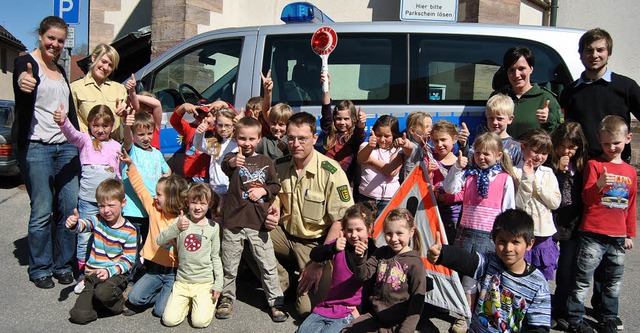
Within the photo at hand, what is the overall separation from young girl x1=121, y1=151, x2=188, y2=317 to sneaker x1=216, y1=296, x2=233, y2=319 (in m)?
0.40

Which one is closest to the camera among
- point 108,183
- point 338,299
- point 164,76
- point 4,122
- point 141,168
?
point 338,299

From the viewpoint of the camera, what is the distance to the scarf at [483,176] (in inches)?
144

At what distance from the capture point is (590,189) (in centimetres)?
377

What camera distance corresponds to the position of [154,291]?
4062 millimetres

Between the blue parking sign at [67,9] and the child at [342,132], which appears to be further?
the blue parking sign at [67,9]

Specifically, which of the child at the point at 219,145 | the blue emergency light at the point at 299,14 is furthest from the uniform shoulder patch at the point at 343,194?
the blue emergency light at the point at 299,14

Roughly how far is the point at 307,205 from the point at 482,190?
1219 mm

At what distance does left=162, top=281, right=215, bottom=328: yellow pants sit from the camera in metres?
3.76

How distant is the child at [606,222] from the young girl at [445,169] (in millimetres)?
861

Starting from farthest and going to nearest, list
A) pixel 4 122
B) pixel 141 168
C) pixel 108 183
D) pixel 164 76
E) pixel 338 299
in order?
pixel 4 122 → pixel 164 76 → pixel 141 168 → pixel 108 183 → pixel 338 299

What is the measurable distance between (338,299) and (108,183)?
72.6 inches

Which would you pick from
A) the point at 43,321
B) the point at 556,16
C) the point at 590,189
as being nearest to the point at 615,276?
the point at 590,189

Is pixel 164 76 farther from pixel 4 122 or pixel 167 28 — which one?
pixel 4 122

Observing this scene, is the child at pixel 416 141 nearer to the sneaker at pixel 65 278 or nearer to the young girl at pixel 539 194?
the young girl at pixel 539 194
